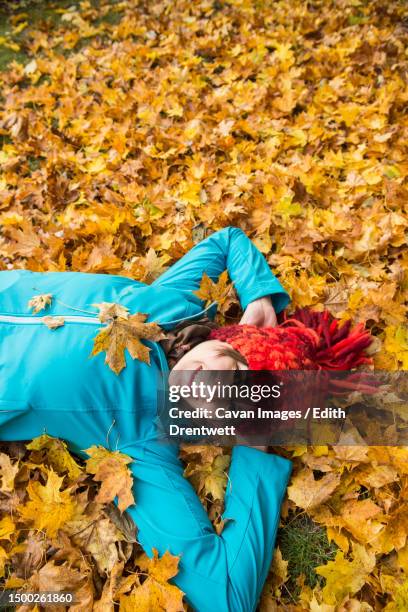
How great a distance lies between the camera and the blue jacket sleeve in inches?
82.4

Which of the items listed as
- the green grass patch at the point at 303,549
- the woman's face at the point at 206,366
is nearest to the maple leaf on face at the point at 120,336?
the woman's face at the point at 206,366

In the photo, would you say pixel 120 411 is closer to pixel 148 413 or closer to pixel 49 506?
pixel 148 413

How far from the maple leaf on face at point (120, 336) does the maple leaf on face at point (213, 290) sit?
15.3 inches

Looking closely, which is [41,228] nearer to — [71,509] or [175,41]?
[71,509]

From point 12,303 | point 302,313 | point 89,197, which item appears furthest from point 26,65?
point 302,313

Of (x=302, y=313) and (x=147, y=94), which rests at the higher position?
(x=147, y=94)

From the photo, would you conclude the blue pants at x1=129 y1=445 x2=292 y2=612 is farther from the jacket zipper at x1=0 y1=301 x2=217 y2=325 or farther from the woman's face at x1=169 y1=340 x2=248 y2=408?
the jacket zipper at x1=0 y1=301 x2=217 y2=325

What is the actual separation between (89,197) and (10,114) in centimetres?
144

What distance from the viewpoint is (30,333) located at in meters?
1.74

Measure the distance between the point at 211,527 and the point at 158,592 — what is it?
288 millimetres

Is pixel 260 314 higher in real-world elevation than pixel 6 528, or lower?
higher

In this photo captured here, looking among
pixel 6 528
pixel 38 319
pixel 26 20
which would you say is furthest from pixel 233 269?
pixel 26 20

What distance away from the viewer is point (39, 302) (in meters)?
1.78

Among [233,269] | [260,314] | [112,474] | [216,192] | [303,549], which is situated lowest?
[303,549]
